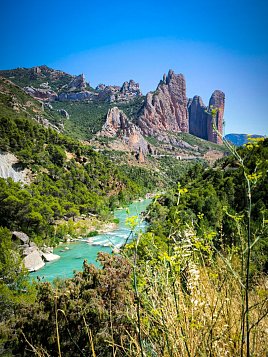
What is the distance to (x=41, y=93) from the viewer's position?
143500mm

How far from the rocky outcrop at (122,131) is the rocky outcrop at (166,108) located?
22.4 m

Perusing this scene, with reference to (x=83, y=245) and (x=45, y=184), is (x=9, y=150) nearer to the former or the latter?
(x=45, y=184)

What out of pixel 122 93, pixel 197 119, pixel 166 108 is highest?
pixel 122 93

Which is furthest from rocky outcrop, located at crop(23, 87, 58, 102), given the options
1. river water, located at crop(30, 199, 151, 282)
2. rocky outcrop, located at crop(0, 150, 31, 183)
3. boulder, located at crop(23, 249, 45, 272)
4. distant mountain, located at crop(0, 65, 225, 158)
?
boulder, located at crop(23, 249, 45, 272)

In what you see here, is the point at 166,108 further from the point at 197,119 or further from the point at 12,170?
the point at 12,170

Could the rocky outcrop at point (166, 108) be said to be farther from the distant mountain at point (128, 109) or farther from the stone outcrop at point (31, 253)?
the stone outcrop at point (31, 253)

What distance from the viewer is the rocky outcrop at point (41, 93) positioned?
143 metres

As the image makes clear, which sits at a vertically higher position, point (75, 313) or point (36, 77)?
point (36, 77)

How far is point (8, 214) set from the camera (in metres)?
27.2

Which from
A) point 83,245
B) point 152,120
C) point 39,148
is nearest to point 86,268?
point 83,245

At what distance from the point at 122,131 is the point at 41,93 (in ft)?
200

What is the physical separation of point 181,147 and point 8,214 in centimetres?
11304

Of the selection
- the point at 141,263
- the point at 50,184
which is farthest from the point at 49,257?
the point at 141,263

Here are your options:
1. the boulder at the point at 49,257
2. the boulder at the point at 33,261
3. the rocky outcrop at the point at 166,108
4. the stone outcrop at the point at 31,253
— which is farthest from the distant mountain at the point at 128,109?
the boulder at the point at 33,261
